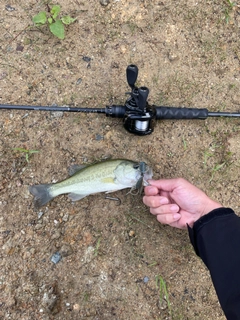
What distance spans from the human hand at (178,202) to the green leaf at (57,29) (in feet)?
6.68

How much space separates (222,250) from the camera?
289cm

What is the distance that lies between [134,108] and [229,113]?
120 centimetres

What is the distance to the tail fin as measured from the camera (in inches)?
135

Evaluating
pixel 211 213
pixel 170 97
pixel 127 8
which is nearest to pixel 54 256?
pixel 211 213

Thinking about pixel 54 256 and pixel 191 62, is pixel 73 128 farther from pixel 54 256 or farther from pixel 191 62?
pixel 191 62

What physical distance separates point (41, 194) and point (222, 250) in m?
1.91

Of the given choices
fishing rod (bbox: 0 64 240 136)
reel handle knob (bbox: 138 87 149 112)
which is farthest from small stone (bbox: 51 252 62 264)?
reel handle knob (bbox: 138 87 149 112)

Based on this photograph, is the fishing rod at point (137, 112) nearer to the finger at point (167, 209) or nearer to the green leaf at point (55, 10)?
the finger at point (167, 209)

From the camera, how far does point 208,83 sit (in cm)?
404

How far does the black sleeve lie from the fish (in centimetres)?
75

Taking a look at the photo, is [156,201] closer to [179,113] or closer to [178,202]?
[178,202]

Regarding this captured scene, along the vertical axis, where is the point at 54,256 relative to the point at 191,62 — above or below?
below

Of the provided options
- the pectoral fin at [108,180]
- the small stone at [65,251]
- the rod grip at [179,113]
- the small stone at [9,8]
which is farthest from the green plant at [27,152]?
the small stone at [9,8]

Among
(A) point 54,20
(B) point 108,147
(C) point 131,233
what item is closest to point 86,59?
(A) point 54,20
